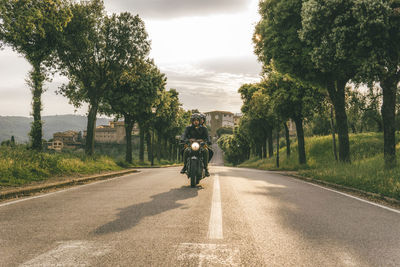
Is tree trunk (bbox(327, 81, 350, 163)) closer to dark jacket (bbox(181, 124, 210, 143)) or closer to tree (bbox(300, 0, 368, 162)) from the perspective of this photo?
tree (bbox(300, 0, 368, 162))

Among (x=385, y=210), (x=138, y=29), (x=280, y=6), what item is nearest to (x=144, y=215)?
(x=385, y=210)

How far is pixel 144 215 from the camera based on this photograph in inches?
220

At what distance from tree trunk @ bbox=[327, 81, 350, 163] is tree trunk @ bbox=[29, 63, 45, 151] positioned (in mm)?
16033

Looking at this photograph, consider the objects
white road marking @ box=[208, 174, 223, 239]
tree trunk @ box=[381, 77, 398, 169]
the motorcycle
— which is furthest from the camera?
tree trunk @ box=[381, 77, 398, 169]

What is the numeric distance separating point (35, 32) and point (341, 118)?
17894 millimetres

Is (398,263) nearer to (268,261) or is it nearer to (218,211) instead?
(268,261)

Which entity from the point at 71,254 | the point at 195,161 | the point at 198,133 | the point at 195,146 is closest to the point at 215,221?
the point at 71,254

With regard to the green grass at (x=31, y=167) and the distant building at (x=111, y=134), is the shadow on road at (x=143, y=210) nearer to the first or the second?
the green grass at (x=31, y=167)

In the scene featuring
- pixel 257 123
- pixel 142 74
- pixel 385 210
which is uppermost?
pixel 142 74

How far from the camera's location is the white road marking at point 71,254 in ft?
10.4

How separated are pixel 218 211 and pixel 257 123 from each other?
3733 centimetres

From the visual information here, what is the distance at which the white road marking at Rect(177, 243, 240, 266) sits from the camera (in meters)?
3.24

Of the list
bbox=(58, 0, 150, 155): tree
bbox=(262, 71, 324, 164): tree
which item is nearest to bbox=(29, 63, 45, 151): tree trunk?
bbox=(58, 0, 150, 155): tree

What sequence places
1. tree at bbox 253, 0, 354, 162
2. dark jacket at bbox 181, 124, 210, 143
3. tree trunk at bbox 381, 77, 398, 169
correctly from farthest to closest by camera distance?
1. tree at bbox 253, 0, 354, 162
2. tree trunk at bbox 381, 77, 398, 169
3. dark jacket at bbox 181, 124, 210, 143
